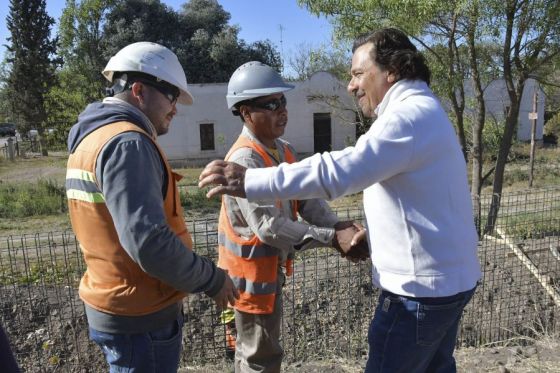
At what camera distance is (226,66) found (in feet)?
94.5

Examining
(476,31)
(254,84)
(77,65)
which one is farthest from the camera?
(77,65)

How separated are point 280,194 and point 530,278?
5062 millimetres

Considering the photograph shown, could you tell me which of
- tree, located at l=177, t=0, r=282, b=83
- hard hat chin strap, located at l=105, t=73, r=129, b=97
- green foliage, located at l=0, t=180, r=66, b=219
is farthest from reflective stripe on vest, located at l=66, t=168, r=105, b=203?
tree, located at l=177, t=0, r=282, b=83

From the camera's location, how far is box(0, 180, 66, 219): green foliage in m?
13.6

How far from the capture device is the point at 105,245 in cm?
204

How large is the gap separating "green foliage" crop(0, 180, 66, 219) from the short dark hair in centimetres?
1332

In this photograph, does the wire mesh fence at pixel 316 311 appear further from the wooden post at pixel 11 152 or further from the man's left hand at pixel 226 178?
the wooden post at pixel 11 152

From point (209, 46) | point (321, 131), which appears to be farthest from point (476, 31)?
point (209, 46)

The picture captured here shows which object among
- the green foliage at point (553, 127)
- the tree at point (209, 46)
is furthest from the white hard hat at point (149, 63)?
the green foliage at point (553, 127)

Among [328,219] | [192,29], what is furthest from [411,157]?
[192,29]

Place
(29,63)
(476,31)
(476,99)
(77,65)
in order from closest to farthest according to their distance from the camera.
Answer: (476,31) → (476,99) → (77,65) → (29,63)

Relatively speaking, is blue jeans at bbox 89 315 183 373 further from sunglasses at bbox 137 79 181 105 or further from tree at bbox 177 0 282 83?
tree at bbox 177 0 282 83

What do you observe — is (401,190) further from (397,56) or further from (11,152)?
(11,152)

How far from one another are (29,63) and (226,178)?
35467 mm
